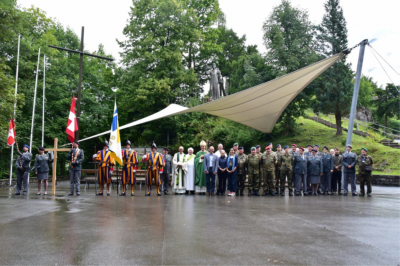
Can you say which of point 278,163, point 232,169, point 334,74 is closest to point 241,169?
point 232,169

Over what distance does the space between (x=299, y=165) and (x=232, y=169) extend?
7.96 ft

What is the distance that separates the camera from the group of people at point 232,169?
36.3 feet

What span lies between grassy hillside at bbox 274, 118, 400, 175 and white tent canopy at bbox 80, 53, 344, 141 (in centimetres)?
913

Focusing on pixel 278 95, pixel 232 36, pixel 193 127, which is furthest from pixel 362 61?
pixel 232 36

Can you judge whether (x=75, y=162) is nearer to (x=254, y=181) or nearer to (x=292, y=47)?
(x=254, y=181)

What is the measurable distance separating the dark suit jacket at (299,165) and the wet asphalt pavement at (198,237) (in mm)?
4415

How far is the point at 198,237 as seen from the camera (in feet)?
15.4

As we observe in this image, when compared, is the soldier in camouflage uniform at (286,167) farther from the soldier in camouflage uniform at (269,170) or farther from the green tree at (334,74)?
the green tree at (334,74)

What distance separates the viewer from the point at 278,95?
12.2 metres

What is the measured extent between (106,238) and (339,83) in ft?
85.0

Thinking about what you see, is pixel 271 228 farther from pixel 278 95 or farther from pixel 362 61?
pixel 362 61

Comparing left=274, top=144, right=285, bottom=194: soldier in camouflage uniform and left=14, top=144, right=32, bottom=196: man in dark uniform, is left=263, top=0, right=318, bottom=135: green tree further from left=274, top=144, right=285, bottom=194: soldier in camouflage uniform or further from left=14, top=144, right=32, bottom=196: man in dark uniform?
left=14, top=144, right=32, bottom=196: man in dark uniform

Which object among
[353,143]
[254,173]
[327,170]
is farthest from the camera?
[353,143]

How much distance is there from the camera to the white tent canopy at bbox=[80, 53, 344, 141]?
11.0m
